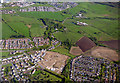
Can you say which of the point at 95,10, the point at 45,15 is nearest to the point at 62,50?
the point at 45,15

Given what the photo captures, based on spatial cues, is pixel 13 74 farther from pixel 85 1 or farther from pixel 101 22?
pixel 85 1

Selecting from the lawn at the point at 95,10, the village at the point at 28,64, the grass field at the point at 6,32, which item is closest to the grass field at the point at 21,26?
the grass field at the point at 6,32

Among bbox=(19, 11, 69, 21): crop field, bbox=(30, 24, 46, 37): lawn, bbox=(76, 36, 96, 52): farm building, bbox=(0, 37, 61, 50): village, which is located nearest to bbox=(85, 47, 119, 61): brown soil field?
bbox=(76, 36, 96, 52): farm building

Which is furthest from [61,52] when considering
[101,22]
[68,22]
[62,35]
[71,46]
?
[101,22]

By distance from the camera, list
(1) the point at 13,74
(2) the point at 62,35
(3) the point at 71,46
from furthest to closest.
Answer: (2) the point at 62,35, (3) the point at 71,46, (1) the point at 13,74

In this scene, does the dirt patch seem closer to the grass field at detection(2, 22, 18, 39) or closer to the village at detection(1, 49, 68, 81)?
the village at detection(1, 49, 68, 81)
